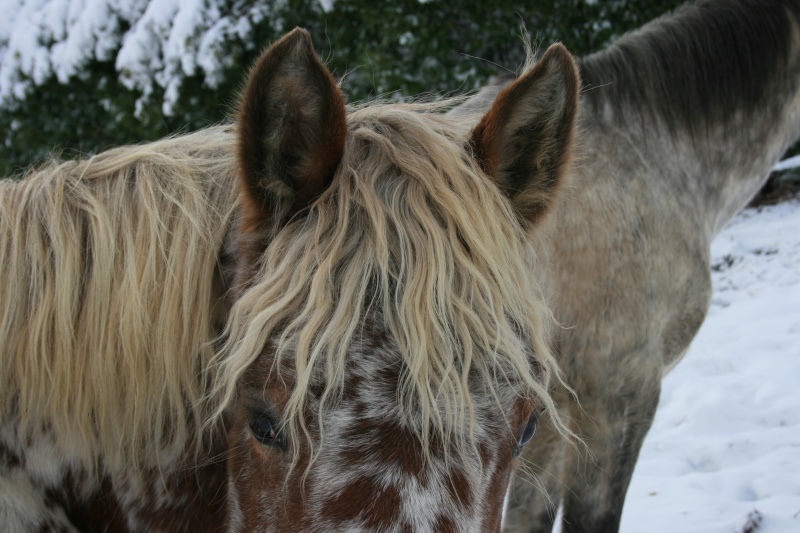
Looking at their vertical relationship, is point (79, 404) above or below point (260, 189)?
below

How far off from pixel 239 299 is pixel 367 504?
46 centimetres

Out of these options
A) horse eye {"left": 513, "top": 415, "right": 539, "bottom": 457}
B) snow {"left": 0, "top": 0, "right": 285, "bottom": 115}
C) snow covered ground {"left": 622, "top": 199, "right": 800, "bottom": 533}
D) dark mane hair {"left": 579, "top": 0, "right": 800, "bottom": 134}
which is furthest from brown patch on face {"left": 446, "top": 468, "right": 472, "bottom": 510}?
snow {"left": 0, "top": 0, "right": 285, "bottom": 115}

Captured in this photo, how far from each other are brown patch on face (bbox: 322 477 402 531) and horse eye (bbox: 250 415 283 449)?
17 cm

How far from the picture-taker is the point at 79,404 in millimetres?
1426

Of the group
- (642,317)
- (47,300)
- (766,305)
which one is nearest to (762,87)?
(642,317)

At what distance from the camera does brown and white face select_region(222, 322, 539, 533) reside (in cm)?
115

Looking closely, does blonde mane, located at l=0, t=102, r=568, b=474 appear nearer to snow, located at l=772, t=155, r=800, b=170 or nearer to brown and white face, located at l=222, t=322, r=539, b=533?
brown and white face, located at l=222, t=322, r=539, b=533

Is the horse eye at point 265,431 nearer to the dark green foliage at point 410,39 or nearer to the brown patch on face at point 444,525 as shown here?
the brown patch on face at point 444,525

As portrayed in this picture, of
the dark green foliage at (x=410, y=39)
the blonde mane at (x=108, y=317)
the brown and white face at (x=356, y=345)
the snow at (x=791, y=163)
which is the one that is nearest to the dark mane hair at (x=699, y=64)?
the brown and white face at (x=356, y=345)

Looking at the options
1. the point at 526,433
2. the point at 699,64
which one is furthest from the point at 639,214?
the point at 526,433

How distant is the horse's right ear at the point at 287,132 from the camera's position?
4.14ft

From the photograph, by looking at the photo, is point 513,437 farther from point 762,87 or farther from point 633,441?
point 762,87

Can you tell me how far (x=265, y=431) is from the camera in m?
1.30

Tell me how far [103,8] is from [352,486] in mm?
5726
